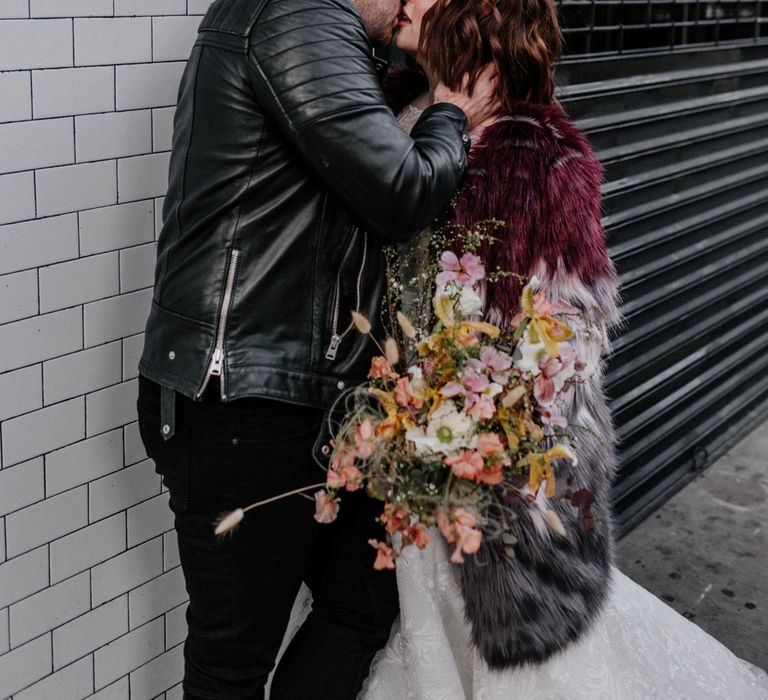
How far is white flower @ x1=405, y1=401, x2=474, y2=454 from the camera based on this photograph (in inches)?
84.4

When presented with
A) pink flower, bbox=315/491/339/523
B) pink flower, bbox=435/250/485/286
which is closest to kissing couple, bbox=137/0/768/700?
pink flower, bbox=435/250/485/286

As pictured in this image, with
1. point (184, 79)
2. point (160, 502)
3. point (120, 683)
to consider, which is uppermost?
point (184, 79)

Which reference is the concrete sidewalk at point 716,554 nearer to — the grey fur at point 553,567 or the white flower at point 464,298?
the grey fur at point 553,567

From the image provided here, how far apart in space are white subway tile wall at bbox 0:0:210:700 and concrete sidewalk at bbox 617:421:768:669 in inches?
84.0

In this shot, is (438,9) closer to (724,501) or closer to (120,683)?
(120,683)

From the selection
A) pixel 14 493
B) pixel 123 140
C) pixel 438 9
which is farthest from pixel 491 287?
pixel 14 493

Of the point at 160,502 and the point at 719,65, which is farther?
the point at 719,65

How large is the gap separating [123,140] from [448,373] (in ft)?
3.39

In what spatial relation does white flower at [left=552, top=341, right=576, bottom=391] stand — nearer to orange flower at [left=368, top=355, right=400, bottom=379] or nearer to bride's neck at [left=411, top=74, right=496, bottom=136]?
orange flower at [left=368, top=355, right=400, bottom=379]

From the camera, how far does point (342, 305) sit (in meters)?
2.45

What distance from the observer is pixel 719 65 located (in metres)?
5.22

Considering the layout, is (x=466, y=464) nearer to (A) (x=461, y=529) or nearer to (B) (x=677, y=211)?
(A) (x=461, y=529)

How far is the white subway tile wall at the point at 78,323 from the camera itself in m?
2.53

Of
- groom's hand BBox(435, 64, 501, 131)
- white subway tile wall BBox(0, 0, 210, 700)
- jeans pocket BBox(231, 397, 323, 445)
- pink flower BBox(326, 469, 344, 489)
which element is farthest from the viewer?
groom's hand BBox(435, 64, 501, 131)
